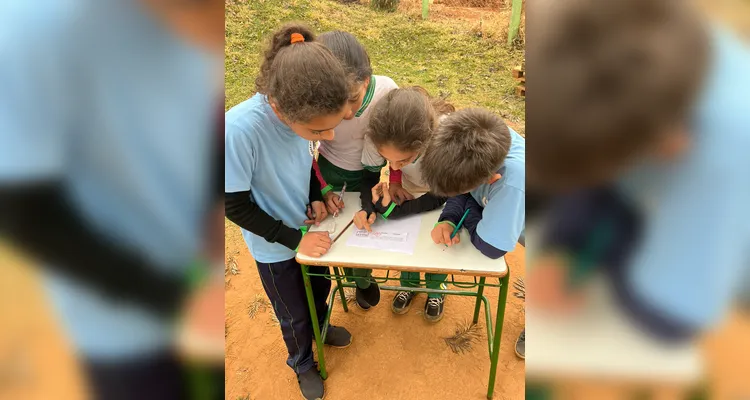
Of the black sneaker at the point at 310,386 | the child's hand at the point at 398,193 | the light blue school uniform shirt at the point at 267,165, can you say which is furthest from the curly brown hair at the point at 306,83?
the black sneaker at the point at 310,386

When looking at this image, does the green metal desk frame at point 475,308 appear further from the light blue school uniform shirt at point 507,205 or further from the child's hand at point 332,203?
the child's hand at point 332,203

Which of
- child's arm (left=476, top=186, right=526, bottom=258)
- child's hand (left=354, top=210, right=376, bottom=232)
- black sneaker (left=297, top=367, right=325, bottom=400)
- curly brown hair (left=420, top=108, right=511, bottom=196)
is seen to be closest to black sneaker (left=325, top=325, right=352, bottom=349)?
black sneaker (left=297, top=367, right=325, bottom=400)

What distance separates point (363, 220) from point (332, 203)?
0.76ft

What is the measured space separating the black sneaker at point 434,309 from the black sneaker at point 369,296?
388mm

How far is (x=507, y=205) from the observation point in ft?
5.72

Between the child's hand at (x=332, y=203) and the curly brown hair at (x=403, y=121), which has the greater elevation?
the curly brown hair at (x=403, y=121)

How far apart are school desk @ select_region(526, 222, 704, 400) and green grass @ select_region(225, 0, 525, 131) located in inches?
231

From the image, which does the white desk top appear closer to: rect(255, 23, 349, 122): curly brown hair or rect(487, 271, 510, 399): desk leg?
rect(487, 271, 510, 399): desk leg

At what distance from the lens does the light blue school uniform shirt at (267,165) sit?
62.4 inches

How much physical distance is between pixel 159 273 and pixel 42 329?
0.10 m

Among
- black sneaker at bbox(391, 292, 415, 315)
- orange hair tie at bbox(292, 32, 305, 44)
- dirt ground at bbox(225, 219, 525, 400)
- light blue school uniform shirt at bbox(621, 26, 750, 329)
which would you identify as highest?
light blue school uniform shirt at bbox(621, 26, 750, 329)

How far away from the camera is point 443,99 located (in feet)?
7.28

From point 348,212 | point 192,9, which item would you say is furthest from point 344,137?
point 192,9

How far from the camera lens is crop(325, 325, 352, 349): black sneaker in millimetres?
2928
